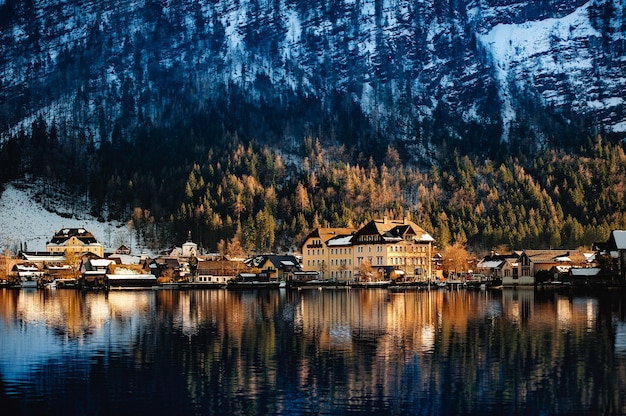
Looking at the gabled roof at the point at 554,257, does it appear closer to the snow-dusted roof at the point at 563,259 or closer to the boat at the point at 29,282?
the snow-dusted roof at the point at 563,259

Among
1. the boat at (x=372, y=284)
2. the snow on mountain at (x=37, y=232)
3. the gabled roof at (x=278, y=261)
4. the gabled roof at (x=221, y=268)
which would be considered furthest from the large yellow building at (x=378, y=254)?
the snow on mountain at (x=37, y=232)

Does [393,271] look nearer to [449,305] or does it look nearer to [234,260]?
[234,260]

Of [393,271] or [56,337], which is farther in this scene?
[393,271]

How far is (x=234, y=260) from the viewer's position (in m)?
149

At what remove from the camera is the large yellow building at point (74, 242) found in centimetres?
17726

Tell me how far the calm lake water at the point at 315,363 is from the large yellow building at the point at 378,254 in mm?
67709

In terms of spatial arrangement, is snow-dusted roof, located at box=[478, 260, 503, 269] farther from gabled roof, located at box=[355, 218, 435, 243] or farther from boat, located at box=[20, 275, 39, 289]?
boat, located at box=[20, 275, 39, 289]

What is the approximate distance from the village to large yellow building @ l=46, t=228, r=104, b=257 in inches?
724

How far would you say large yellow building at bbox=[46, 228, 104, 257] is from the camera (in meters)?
177

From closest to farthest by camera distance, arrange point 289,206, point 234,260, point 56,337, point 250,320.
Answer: point 56,337 → point 250,320 → point 234,260 → point 289,206

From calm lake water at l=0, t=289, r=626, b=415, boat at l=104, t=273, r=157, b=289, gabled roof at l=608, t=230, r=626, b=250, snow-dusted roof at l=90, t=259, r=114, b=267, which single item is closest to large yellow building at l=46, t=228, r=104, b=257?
snow-dusted roof at l=90, t=259, r=114, b=267

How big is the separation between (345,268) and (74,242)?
6506 centimetres

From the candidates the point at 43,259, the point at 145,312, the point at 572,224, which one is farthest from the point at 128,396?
the point at 572,224

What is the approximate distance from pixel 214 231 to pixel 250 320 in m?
121
